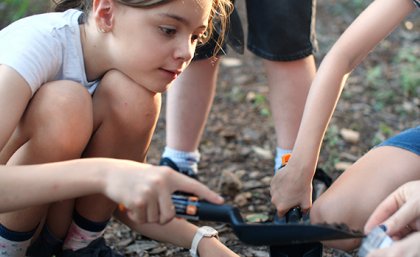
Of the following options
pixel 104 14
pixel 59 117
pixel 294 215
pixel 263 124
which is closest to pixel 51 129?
pixel 59 117

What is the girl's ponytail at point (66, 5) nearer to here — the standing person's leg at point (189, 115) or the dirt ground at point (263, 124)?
the standing person's leg at point (189, 115)

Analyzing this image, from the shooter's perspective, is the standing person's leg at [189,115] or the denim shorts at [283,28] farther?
the standing person's leg at [189,115]

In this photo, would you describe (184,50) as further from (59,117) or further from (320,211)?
(320,211)

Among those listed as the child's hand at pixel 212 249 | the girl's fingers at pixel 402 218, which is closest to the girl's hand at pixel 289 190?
the child's hand at pixel 212 249

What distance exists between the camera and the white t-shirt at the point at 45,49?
177 cm

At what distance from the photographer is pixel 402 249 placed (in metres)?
1.48

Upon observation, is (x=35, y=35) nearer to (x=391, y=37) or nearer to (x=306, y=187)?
(x=306, y=187)

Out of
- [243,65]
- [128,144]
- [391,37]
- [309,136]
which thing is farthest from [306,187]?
[391,37]

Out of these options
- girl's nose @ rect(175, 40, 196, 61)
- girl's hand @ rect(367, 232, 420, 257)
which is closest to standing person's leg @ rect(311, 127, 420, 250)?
girl's hand @ rect(367, 232, 420, 257)

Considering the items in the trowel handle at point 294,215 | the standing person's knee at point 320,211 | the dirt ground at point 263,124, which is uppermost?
the trowel handle at point 294,215

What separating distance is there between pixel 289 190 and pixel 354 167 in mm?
342

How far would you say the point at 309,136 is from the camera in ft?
6.18

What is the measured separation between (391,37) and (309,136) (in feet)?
9.63

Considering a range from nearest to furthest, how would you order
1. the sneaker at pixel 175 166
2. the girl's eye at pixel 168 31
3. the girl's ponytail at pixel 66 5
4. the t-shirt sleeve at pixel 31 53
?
1. the t-shirt sleeve at pixel 31 53
2. the girl's eye at pixel 168 31
3. the girl's ponytail at pixel 66 5
4. the sneaker at pixel 175 166
